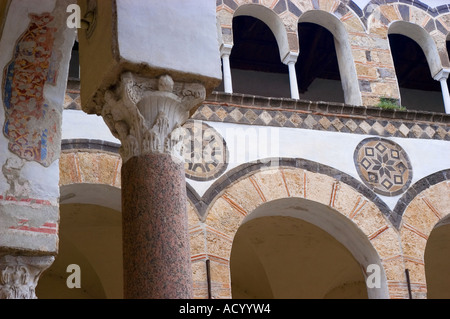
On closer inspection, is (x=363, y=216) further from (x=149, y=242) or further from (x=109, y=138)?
(x=149, y=242)

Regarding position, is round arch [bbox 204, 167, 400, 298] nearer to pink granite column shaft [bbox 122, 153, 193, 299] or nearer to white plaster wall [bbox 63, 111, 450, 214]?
white plaster wall [bbox 63, 111, 450, 214]

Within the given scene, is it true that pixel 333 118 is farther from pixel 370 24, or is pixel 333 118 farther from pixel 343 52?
pixel 370 24

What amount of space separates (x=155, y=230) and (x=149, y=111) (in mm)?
680

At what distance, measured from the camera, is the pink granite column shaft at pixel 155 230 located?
3.58 meters

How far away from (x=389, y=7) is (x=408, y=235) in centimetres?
299

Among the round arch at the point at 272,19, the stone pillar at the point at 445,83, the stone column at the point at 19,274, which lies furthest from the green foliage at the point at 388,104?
the stone column at the point at 19,274

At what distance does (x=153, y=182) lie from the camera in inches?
150

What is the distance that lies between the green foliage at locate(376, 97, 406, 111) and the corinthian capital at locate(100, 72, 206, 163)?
4567 millimetres

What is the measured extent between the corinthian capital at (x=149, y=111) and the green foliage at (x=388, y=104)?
457 cm

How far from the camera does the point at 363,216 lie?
7613mm

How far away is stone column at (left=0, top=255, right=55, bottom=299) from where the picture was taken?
17.5 feet

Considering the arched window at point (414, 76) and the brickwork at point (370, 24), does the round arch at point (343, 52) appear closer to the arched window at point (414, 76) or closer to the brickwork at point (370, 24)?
the brickwork at point (370, 24)

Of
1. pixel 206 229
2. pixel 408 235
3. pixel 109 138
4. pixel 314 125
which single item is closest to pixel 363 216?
pixel 408 235

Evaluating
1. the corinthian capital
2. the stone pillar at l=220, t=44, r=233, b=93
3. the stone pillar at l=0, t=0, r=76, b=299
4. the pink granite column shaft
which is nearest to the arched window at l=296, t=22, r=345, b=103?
the stone pillar at l=220, t=44, r=233, b=93
